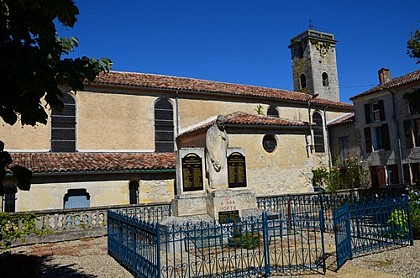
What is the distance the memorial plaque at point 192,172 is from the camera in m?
11.5

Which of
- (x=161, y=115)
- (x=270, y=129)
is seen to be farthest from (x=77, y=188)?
(x=270, y=129)

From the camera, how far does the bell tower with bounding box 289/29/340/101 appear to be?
1345 inches

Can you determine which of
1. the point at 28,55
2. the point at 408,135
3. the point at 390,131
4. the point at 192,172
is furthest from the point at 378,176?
the point at 28,55

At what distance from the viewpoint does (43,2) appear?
3.15 meters

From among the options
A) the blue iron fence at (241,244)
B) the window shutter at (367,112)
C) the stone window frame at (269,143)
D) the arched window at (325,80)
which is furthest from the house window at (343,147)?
the blue iron fence at (241,244)

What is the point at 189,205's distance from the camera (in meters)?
11.2

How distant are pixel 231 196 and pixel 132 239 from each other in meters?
4.35

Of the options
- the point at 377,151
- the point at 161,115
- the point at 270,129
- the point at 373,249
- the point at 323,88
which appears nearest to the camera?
the point at 373,249

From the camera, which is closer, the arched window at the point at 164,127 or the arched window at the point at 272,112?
the arched window at the point at 164,127

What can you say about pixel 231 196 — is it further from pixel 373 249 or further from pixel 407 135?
pixel 407 135

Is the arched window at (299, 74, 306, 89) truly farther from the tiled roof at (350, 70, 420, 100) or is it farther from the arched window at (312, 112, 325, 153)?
the tiled roof at (350, 70, 420, 100)

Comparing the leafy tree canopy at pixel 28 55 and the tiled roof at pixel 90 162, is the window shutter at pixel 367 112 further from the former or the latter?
the leafy tree canopy at pixel 28 55

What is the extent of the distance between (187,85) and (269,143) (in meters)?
6.51

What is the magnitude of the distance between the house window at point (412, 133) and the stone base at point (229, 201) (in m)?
14.4
